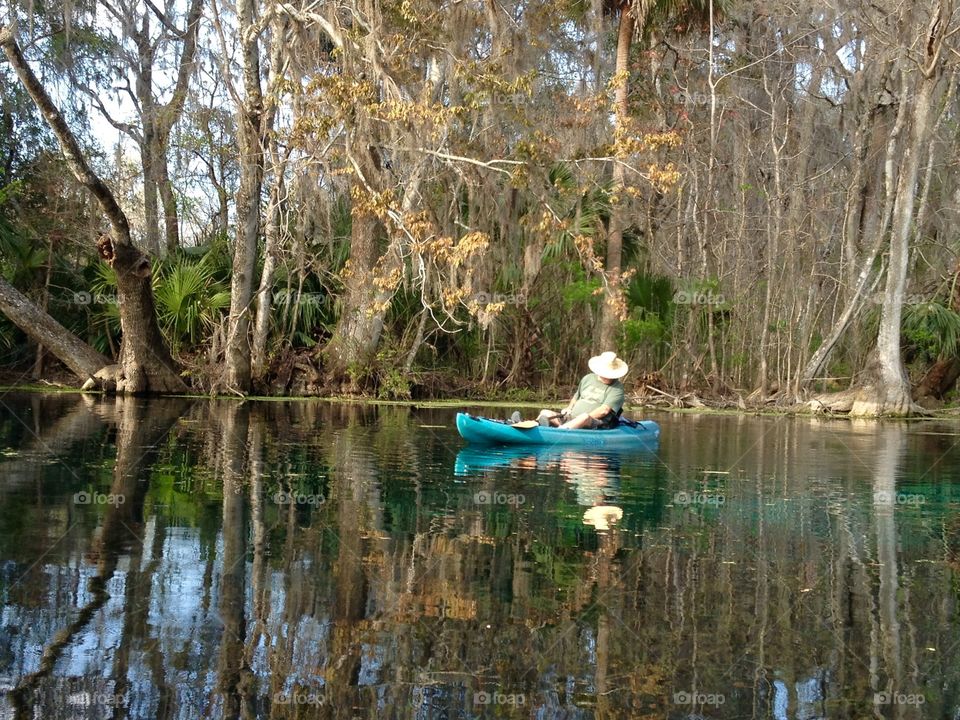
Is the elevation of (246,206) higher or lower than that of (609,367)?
higher

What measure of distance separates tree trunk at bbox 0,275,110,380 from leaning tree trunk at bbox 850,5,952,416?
1430 centimetres

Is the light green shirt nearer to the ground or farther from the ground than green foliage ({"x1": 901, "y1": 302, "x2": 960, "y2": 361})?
nearer to the ground

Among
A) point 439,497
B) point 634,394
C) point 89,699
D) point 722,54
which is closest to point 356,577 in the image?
point 89,699

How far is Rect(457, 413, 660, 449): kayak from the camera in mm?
14273

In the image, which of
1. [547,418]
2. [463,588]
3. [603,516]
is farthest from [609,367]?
[463,588]

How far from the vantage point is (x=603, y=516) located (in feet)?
30.1

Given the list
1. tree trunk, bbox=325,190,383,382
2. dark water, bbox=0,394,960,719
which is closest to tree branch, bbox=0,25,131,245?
tree trunk, bbox=325,190,383,382

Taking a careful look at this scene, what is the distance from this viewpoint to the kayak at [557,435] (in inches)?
562

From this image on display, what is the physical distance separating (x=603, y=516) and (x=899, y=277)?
16.1 metres

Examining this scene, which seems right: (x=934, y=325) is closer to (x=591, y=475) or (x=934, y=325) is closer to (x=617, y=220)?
(x=617, y=220)

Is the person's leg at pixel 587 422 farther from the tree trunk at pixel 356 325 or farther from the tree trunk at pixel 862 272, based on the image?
the tree trunk at pixel 862 272

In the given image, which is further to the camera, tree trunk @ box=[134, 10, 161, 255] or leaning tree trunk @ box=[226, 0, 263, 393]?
tree trunk @ box=[134, 10, 161, 255]

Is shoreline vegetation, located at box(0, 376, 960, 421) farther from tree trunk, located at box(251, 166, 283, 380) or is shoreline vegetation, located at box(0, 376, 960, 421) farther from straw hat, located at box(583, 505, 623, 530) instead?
straw hat, located at box(583, 505, 623, 530)

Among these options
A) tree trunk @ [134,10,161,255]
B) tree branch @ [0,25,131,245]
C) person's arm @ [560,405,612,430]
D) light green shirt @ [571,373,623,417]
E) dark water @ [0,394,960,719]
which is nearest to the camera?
dark water @ [0,394,960,719]
